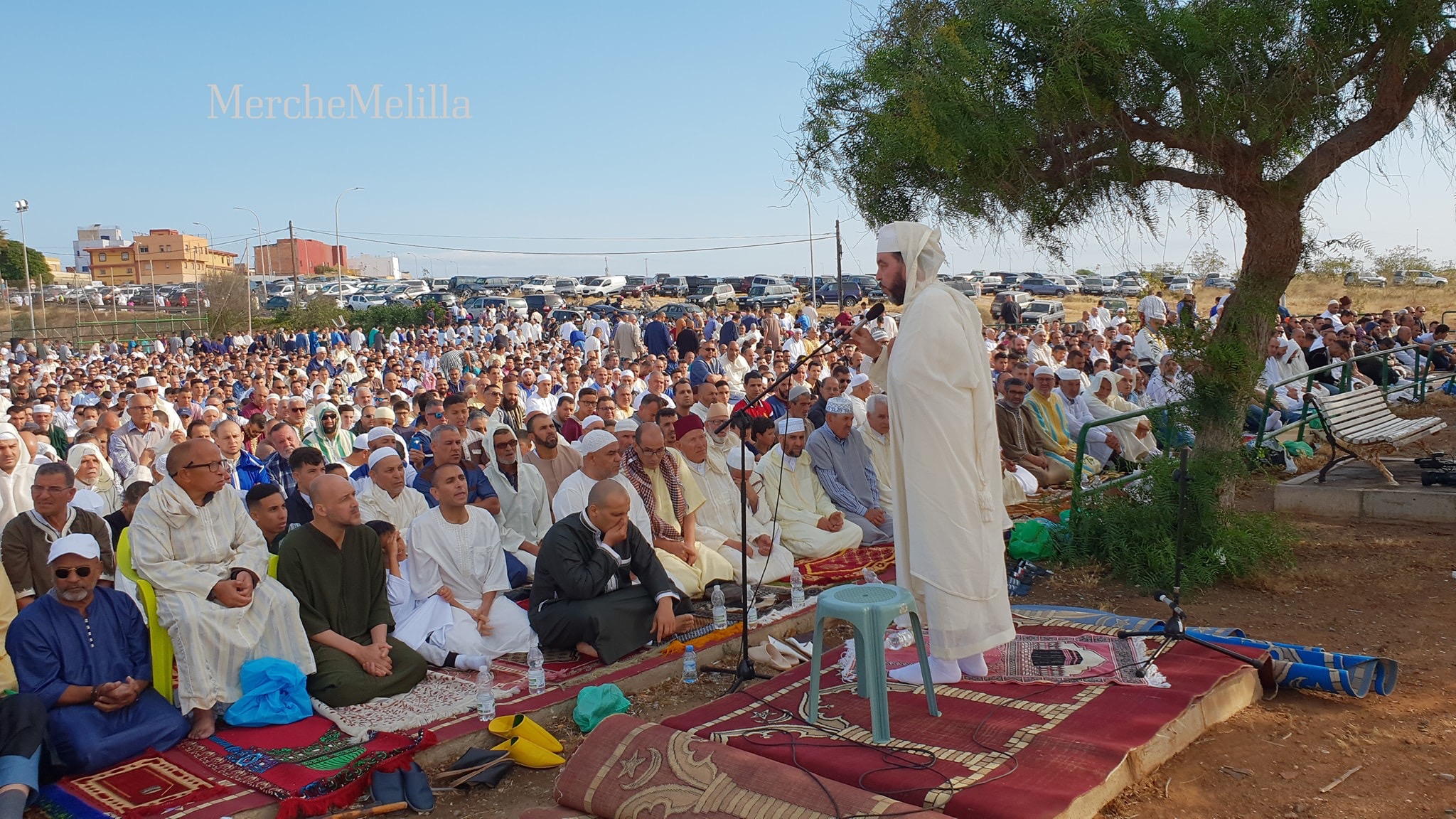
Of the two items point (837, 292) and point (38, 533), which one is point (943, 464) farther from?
point (837, 292)

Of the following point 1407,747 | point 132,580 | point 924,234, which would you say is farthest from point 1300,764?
point 132,580

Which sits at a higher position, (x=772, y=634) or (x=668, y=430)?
(x=668, y=430)

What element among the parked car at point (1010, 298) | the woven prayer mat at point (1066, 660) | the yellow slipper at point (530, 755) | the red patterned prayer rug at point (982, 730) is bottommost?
the yellow slipper at point (530, 755)

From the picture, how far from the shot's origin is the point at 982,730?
13.4 ft

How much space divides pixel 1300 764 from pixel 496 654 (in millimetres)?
3866

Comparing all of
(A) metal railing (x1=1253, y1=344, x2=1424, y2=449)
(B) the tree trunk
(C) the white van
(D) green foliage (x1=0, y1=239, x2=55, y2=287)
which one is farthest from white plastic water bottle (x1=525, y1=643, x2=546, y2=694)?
(D) green foliage (x1=0, y1=239, x2=55, y2=287)

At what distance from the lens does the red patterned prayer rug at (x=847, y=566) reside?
7176mm

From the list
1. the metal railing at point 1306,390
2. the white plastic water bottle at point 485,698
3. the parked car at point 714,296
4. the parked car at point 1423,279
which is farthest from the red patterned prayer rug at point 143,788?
the parked car at point 714,296

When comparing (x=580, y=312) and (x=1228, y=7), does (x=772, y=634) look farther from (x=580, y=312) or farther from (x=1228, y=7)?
(x=580, y=312)

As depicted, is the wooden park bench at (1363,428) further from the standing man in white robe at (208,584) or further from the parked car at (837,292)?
the parked car at (837,292)

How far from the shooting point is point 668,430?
7945 millimetres

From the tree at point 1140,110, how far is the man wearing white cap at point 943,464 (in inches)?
87.4

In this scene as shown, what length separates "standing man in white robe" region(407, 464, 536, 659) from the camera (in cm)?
594

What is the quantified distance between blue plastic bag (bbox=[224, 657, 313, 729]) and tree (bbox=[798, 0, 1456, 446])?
176 inches
